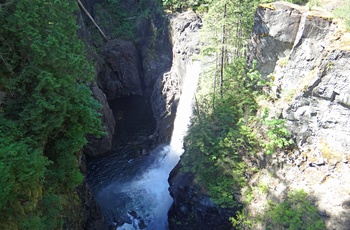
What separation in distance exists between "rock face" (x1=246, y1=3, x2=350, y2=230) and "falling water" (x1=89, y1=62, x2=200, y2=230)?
8.18 m

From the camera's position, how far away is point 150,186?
20781 millimetres

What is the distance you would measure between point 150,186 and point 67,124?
33.7ft

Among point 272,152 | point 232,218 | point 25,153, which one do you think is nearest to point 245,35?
point 272,152

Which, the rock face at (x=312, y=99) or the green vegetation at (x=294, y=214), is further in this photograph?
the rock face at (x=312, y=99)

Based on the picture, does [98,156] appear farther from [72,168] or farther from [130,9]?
[130,9]

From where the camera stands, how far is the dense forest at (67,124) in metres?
9.55

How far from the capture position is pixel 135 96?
36.6 metres

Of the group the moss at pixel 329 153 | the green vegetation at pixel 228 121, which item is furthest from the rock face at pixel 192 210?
the moss at pixel 329 153

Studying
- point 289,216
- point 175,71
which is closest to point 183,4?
point 175,71

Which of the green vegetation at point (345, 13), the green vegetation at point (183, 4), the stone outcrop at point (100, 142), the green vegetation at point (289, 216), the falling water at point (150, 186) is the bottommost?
the falling water at point (150, 186)

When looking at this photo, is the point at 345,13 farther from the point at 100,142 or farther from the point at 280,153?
the point at 100,142

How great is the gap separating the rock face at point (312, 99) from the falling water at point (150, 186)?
8184mm

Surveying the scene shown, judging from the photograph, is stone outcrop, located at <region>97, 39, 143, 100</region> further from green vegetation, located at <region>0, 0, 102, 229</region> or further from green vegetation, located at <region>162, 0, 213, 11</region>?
green vegetation, located at <region>0, 0, 102, 229</region>

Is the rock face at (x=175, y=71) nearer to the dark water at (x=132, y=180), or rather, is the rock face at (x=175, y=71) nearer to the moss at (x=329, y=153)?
the dark water at (x=132, y=180)
